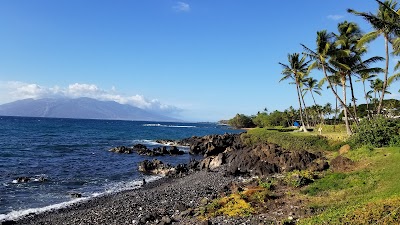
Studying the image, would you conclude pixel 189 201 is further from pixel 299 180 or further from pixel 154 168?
pixel 154 168

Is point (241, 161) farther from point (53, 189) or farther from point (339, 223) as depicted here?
point (339, 223)

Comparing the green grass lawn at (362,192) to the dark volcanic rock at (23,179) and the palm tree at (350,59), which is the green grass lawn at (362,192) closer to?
the palm tree at (350,59)

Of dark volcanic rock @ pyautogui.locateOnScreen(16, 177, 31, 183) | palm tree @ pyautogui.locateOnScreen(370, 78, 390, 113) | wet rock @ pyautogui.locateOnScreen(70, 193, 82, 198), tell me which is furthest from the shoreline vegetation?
palm tree @ pyautogui.locateOnScreen(370, 78, 390, 113)

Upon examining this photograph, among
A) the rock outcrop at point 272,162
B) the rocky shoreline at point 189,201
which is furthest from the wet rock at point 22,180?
the rock outcrop at point 272,162

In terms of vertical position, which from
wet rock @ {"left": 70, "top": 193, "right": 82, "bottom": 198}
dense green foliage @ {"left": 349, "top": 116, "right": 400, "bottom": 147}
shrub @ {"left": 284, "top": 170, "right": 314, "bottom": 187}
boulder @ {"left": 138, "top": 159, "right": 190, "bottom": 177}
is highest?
dense green foliage @ {"left": 349, "top": 116, "right": 400, "bottom": 147}

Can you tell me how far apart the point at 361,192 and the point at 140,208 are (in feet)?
45.7

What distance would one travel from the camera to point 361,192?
18.3m

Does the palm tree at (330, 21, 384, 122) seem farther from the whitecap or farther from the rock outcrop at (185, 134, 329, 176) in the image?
the whitecap

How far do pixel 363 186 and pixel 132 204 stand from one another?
15.4 m

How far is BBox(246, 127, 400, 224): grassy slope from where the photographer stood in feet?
41.8

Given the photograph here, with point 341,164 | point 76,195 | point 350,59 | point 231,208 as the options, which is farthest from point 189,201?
point 350,59

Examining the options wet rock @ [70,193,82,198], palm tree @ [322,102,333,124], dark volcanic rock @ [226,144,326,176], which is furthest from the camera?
palm tree @ [322,102,333,124]

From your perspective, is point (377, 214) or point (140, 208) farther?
point (140, 208)

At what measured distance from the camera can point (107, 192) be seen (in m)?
30.5
